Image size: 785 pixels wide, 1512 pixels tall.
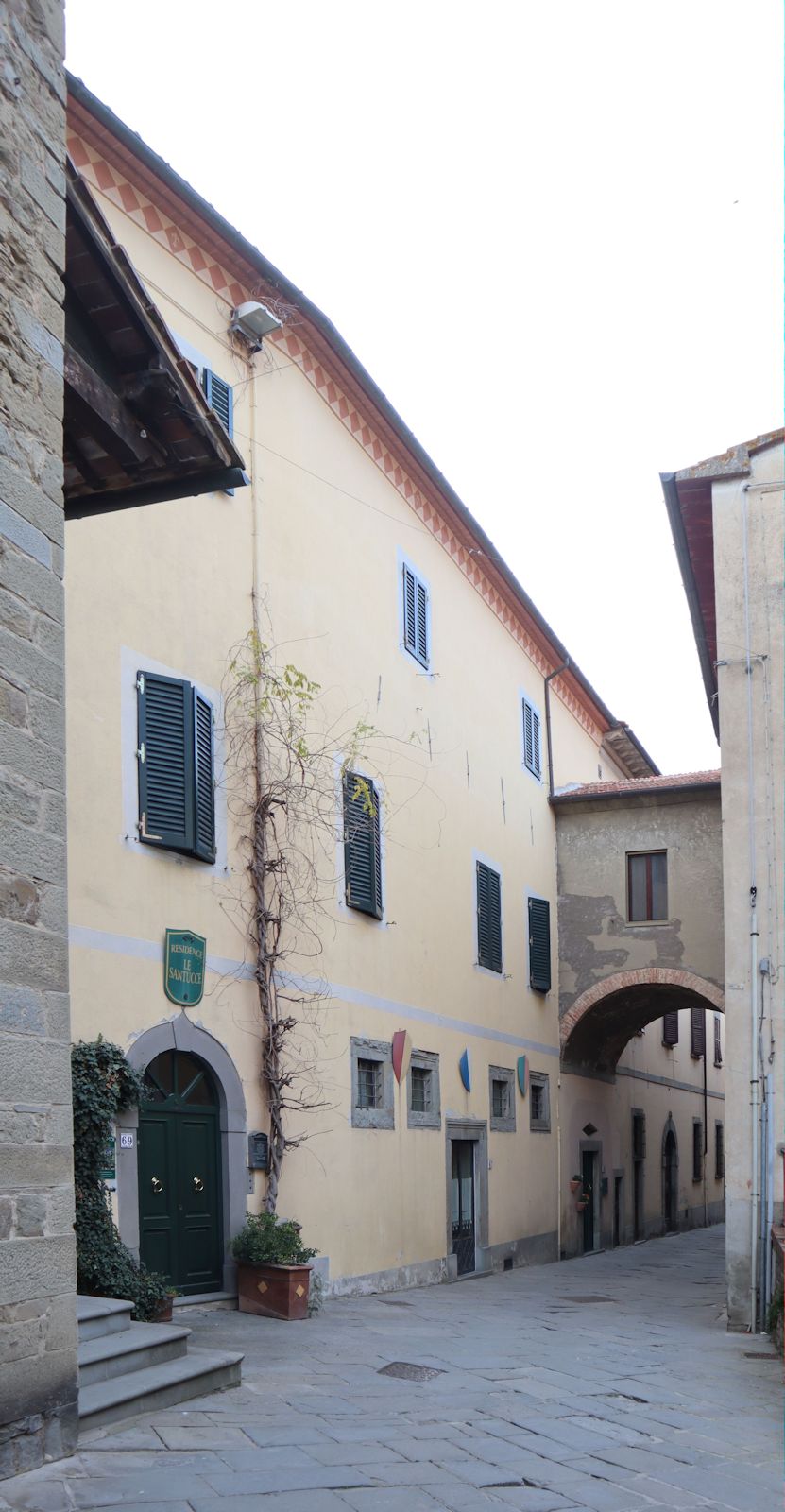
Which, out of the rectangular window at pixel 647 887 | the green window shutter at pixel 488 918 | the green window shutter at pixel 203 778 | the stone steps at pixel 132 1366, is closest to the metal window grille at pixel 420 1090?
the green window shutter at pixel 488 918

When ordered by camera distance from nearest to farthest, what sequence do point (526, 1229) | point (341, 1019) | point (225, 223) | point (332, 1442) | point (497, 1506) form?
point (497, 1506) < point (332, 1442) < point (225, 223) < point (341, 1019) < point (526, 1229)

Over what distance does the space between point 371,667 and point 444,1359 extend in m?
7.07

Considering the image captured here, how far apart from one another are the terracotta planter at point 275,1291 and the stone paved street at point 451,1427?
19cm

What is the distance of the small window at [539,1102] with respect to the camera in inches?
755

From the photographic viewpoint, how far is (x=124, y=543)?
33.2 feet

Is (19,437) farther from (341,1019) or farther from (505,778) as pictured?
(505,778)

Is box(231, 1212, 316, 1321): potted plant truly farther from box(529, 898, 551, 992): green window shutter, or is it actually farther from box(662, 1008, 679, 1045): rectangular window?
box(662, 1008, 679, 1045): rectangular window

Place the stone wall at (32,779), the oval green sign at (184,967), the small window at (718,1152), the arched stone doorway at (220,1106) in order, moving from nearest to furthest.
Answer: the stone wall at (32,779) < the arched stone doorway at (220,1106) < the oval green sign at (184,967) < the small window at (718,1152)

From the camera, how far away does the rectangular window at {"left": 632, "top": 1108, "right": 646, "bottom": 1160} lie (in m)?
25.0

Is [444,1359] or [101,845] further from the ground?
[101,845]

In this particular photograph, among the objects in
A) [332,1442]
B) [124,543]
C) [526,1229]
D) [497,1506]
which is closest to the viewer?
[497,1506]

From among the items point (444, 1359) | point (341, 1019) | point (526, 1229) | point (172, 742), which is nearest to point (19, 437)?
point (172, 742)

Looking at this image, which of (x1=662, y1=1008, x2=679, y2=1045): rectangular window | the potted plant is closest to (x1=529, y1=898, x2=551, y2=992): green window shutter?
(x1=662, y1=1008, x2=679, y2=1045): rectangular window

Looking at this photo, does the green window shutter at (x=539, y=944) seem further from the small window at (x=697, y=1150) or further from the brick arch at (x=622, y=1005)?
the small window at (x=697, y=1150)
